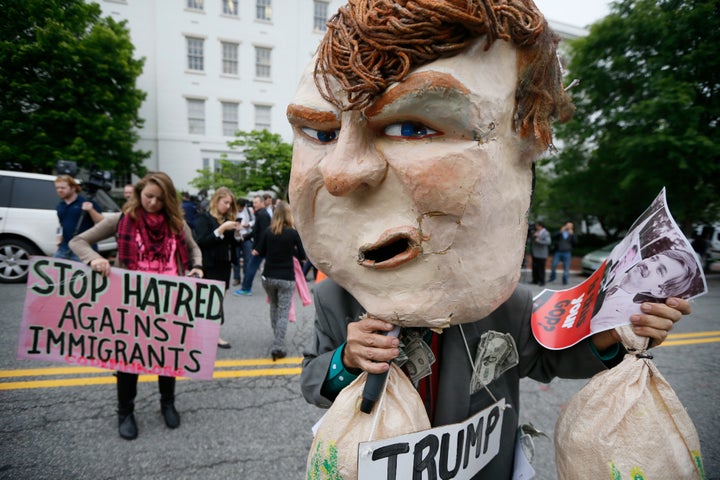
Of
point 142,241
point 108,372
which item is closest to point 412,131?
point 142,241

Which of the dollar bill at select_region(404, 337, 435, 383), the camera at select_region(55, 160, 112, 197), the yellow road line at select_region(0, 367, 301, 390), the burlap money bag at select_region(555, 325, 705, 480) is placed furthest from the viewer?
the camera at select_region(55, 160, 112, 197)

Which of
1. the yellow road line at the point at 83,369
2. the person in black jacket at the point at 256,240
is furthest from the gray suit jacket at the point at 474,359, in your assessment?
the person in black jacket at the point at 256,240

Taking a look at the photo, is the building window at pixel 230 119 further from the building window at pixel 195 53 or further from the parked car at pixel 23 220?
the parked car at pixel 23 220

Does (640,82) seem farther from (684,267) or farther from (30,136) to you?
(30,136)

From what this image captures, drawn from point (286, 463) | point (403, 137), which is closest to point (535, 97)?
point (403, 137)

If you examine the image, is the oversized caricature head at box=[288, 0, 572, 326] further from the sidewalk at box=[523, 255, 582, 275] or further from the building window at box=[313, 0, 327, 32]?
the building window at box=[313, 0, 327, 32]

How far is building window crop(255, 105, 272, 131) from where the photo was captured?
2234 cm

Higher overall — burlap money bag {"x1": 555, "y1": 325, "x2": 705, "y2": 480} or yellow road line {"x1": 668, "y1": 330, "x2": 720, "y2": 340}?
burlap money bag {"x1": 555, "y1": 325, "x2": 705, "y2": 480}

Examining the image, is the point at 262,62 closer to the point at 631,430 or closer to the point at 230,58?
the point at 230,58

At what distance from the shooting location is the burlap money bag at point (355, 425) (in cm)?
92

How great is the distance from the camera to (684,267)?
3.05 feet

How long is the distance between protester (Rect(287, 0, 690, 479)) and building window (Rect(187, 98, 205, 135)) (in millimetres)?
23553

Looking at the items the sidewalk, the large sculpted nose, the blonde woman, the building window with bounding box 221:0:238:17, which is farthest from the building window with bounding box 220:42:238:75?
the large sculpted nose

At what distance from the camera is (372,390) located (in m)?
0.96
